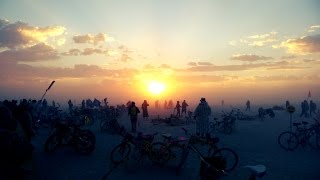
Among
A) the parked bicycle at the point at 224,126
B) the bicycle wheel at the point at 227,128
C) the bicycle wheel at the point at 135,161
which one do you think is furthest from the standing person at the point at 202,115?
the bicycle wheel at the point at 135,161

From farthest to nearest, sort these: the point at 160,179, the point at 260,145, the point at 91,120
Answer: the point at 91,120
the point at 260,145
the point at 160,179

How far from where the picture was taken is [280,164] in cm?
1282

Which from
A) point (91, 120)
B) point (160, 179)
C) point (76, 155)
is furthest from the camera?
point (91, 120)

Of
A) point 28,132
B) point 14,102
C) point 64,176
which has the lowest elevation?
point 64,176

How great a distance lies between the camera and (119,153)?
1281 centimetres

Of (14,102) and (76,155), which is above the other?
(14,102)

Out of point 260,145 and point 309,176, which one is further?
point 260,145

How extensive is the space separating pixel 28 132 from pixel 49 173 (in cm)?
258

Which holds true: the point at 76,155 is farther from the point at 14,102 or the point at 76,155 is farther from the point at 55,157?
the point at 14,102

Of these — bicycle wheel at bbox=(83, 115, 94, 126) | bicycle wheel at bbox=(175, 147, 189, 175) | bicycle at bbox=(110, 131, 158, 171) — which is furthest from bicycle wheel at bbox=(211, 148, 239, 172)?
bicycle wheel at bbox=(83, 115, 94, 126)

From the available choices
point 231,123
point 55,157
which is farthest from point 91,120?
point 55,157

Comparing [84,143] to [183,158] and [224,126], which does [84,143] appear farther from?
[224,126]

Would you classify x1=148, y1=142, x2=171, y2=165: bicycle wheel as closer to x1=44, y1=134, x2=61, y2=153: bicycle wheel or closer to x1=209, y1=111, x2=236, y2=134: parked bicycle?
x1=44, y1=134, x2=61, y2=153: bicycle wheel

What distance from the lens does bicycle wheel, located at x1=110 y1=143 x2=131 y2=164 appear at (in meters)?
12.4
